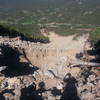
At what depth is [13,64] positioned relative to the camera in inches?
1569

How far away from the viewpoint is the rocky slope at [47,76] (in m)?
35.3

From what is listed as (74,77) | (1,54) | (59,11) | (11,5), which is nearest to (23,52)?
(1,54)

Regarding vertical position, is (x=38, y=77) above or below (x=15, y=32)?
below

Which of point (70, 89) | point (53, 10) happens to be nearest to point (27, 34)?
point (70, 89)

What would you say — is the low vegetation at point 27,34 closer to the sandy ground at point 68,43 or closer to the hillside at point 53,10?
the sandy ground at point 68,43

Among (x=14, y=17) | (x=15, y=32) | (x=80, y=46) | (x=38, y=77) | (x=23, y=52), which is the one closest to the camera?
(x=38, y=77)

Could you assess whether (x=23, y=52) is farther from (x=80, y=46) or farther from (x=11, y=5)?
(x=11, y=5)

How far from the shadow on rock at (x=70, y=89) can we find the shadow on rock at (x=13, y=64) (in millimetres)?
4773

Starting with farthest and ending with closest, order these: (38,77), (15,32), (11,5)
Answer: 1. (11,5)
2. (15,32)
3. (38,77)

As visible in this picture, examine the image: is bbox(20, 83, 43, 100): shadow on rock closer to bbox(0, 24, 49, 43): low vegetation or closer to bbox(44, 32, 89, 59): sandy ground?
bbox(44, 32, 89, 59): sandy ground

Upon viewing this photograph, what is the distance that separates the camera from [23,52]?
139 ft

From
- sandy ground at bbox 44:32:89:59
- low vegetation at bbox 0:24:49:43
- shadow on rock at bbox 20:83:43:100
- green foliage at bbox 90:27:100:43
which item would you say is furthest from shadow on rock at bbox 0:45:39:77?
green foliage at bbox 90:27:100:43

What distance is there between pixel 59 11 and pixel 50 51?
4010cm

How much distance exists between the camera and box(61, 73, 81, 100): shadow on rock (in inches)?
1411
